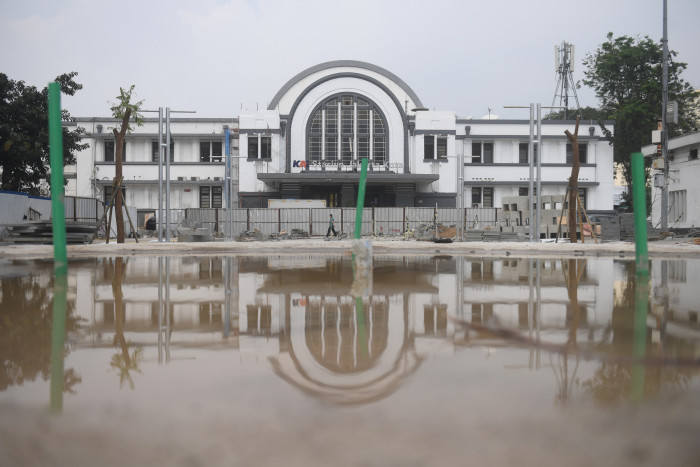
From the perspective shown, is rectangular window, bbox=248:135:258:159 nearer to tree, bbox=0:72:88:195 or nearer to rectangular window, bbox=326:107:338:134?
rectangular window, bbox=326:107:338:134

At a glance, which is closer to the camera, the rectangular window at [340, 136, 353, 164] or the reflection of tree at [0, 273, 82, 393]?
the reflection of tree at [0, 273, 82, 393]

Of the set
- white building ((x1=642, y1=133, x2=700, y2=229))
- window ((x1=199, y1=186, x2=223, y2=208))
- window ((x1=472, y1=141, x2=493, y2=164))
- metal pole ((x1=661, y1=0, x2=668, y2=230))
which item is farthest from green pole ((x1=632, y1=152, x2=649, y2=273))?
window ((x1=199, y1=186, x2=223, y2=208))

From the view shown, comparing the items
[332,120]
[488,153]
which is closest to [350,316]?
[332,120]

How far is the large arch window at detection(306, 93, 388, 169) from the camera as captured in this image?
1790 inches

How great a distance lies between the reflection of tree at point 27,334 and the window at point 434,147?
39.5 m

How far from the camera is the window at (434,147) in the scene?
45531 millimetres

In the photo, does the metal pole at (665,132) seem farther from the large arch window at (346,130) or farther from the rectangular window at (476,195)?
the large arch window at (346,130)

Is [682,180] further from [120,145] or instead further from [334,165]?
[120,145]

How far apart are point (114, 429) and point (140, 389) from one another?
61 centimetres

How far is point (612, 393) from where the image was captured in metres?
3.06

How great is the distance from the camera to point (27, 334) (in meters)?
4.80

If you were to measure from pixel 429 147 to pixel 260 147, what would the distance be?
44.3ft

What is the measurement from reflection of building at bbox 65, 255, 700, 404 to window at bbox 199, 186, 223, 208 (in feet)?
121

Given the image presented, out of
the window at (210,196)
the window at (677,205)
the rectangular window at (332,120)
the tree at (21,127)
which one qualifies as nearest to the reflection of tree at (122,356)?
the tree at (21,127)
